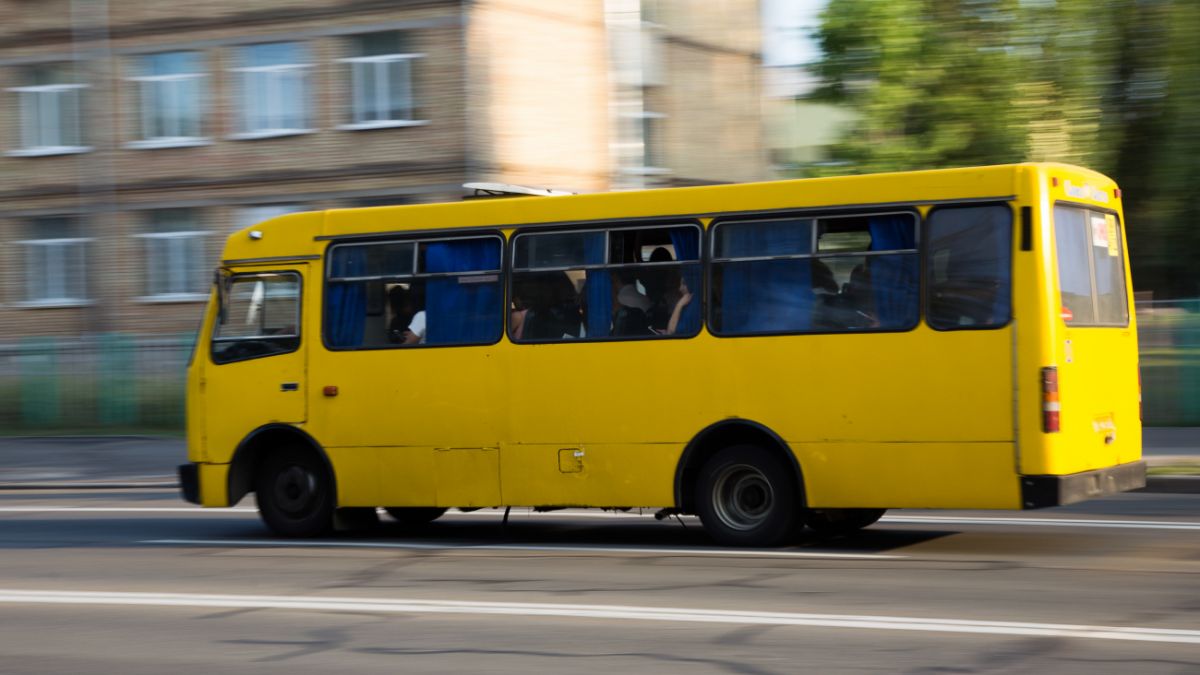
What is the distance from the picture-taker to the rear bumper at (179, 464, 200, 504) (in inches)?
527

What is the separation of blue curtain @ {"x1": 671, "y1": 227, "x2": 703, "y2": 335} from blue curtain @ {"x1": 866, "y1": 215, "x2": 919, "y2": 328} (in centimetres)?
125

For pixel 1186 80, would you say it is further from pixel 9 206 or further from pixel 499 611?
pixel 9 206

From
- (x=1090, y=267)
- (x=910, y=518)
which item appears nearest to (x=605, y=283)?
(x=1090, y=267)

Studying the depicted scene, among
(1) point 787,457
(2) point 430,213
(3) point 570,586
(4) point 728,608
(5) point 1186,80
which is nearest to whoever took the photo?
(4) point 728,608

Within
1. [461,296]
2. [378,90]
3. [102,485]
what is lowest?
[102,485]

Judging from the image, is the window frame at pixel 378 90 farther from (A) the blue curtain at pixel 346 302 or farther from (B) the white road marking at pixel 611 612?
(B) the white road marking at pixel 611 612

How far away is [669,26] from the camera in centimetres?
3784

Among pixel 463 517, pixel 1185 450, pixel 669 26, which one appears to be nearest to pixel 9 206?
pixel 669 26

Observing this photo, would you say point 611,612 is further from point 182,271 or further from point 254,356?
point 182,271

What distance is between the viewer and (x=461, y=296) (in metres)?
12.4

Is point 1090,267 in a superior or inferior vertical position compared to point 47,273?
inferior

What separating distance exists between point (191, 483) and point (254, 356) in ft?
3.80

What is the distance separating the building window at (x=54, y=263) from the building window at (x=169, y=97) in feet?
8.38

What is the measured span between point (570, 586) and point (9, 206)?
26.5 meters
